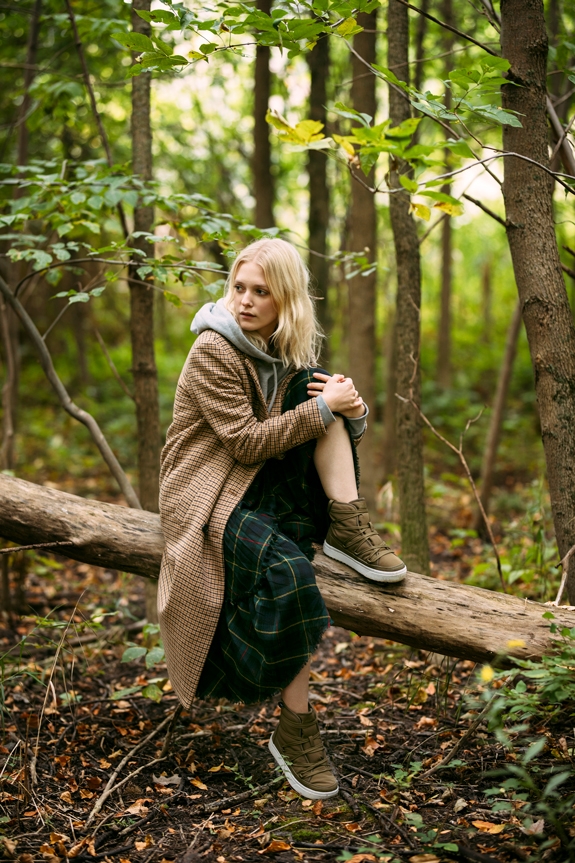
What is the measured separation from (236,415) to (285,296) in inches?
21.3

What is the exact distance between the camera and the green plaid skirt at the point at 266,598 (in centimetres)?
241

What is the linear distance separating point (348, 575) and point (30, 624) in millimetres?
2668

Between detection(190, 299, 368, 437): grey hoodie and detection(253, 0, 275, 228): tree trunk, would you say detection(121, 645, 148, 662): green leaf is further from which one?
detection(253, 0, 275, 228): tree trunk

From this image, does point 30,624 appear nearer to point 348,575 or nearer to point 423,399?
point 348,575

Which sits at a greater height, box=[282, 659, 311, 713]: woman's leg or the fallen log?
the fallen log

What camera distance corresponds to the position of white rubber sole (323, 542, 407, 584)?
101 inches

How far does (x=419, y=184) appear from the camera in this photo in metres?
2.32

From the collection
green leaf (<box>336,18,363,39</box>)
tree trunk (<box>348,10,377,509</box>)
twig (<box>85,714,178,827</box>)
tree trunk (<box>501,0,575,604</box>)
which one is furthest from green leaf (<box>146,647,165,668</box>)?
tree trunk (<box>348,10,377,509</box>)

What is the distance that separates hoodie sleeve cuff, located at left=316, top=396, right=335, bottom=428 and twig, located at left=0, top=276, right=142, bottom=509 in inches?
51.7

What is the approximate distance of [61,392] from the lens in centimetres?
345

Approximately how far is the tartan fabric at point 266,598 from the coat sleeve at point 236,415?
182mm

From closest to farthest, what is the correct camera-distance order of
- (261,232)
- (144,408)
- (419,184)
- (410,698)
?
1. (419,184)
2. (410,698)
3. (261,232)
4. (144,408)

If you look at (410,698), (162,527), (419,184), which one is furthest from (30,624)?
(419,184)

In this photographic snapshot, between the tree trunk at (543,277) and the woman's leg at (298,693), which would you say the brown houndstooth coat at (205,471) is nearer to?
the woman's leg at (298,693)
